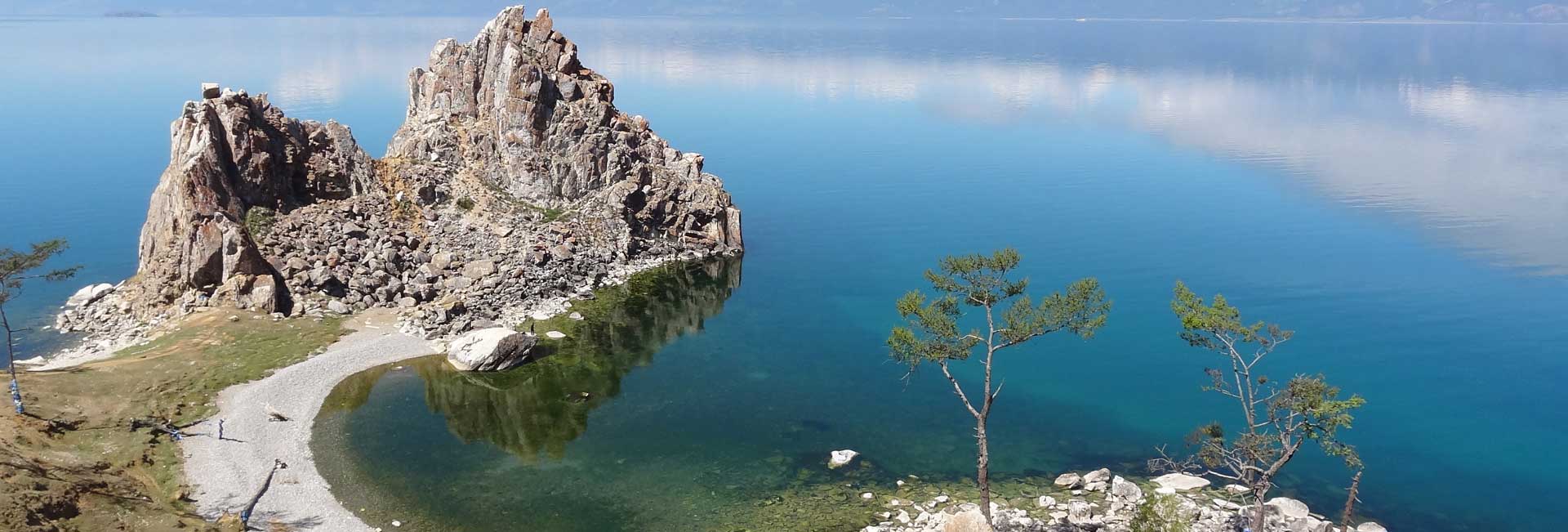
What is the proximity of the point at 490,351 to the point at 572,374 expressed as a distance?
6245 millimetres

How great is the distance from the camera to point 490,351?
73562 millimetres

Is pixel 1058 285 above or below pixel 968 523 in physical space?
below

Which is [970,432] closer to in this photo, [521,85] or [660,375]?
[660,375]

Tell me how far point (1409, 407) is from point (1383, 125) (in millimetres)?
147193

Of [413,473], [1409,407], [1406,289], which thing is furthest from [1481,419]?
[413,473]

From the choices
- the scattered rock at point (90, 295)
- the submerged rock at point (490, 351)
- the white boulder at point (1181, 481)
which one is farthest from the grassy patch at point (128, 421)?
the white boulder at point (1181, 481)

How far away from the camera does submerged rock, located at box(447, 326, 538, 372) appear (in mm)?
73688

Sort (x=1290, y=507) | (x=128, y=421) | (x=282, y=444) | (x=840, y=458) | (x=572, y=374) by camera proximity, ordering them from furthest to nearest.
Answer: (x=572, y=374) → (x=840, y=458) → (x=282, y=444) → (x=128, y=421) → (x=1290, y=507)

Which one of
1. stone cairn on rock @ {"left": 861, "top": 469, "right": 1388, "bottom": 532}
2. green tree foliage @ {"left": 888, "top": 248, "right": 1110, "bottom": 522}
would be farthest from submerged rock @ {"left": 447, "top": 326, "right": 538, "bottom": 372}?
green tree foliage @ {"left": 888, "top": 248, "right": 1110, "bottom": 522}

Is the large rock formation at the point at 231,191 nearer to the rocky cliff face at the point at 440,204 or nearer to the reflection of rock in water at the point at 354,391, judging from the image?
the rocky cliff face at the point at 440,204

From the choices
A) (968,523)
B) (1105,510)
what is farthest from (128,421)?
(1105,510)

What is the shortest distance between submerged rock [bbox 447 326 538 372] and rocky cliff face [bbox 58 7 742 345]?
19.2ft

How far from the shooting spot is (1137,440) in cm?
6331

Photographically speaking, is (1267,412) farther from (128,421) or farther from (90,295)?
(90,295)
